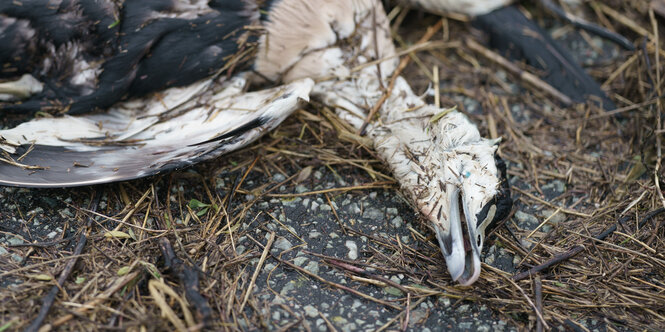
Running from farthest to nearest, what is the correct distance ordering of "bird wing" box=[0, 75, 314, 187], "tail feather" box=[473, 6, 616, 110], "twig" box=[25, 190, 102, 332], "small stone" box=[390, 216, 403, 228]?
"tail feather" box=[473, 6, 616, 110], "small stone" box=[390, 216, 403, 228], "bird wing" box=[0, 75, 314, 187], "twig" box=[25, 190, 102, 332]

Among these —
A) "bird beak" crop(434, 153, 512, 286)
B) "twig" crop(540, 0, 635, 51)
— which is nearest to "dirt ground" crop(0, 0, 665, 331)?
"bird beak" crop(434, 153, 512, 286)

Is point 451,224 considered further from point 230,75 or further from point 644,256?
point 230,75

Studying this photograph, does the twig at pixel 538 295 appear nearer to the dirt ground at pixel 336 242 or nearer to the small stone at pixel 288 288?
the dirt ground at pixel 336 242

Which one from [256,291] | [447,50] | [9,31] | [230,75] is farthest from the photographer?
[447,50]

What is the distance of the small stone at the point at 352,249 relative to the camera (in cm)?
228

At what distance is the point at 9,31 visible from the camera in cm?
246

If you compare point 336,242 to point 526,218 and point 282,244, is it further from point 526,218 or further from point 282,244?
point 526,218

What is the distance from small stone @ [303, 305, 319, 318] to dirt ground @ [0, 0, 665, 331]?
0.07ft

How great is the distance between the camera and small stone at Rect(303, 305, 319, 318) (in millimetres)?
2020

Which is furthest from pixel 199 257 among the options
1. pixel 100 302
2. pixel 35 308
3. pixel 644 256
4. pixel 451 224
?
pixel 644 256

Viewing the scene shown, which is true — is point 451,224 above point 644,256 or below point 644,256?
above

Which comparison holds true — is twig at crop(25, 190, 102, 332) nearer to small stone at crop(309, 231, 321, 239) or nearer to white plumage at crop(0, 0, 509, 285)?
white plumage at crop(0, 0, 509, 285)

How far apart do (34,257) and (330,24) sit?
172 centimetres

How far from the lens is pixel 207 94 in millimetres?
2707
